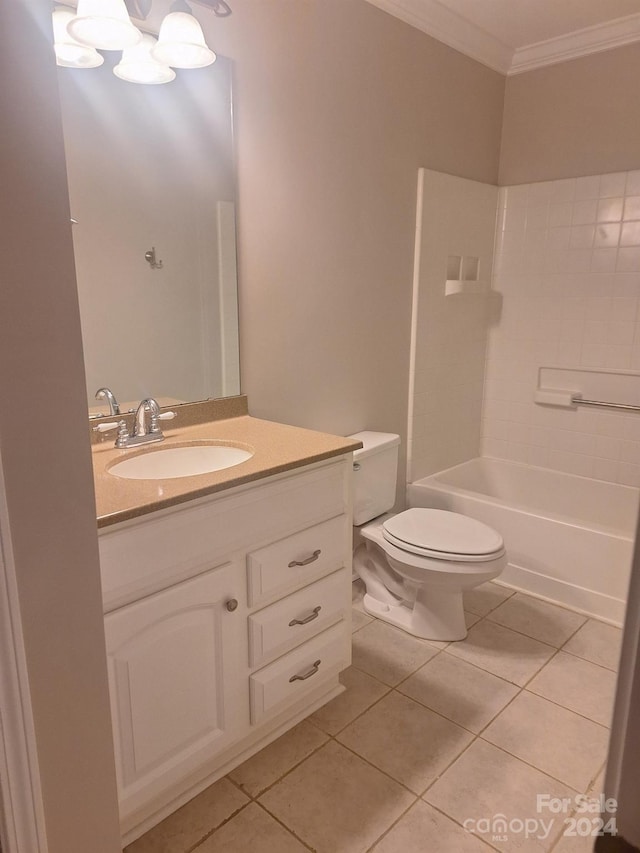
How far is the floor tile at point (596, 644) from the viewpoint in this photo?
7.14 ft

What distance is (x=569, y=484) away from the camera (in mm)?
3055

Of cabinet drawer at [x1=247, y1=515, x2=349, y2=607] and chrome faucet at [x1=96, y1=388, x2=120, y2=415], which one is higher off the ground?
chrome faucet at [x1=96, y1=388, x2=120, y2=415]

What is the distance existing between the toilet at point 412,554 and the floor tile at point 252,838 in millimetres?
939

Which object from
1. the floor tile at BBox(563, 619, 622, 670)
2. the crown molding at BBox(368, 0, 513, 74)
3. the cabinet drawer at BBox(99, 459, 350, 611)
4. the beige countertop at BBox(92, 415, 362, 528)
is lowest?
the floor tile at BBox(563, 619, 622, 670)

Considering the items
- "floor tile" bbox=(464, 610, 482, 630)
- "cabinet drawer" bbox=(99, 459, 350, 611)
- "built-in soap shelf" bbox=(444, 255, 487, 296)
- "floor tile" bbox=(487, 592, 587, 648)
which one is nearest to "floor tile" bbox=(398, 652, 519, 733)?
"floor tile" bbox=(464, 610, 482, 630)

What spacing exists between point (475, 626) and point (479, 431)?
1283 millimetres

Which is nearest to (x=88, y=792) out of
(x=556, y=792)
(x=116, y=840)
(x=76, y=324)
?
(x=116, y=840)

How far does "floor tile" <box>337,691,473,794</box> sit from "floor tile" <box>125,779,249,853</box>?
1.20 feet

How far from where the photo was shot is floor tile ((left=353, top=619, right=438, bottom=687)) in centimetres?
209

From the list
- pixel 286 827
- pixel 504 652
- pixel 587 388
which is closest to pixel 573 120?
pixel 587 388

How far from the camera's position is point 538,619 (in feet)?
8.00

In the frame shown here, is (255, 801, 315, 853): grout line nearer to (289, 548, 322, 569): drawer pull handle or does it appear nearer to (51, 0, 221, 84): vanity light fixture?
(289, 548, 322, 569): drawer pull handle

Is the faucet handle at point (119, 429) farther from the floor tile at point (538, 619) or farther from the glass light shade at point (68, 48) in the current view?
the floor tile at point (538, 619)

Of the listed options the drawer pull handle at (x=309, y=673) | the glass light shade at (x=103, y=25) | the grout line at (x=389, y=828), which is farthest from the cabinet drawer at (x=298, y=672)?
the glass light shade at (x=103, y=25)
